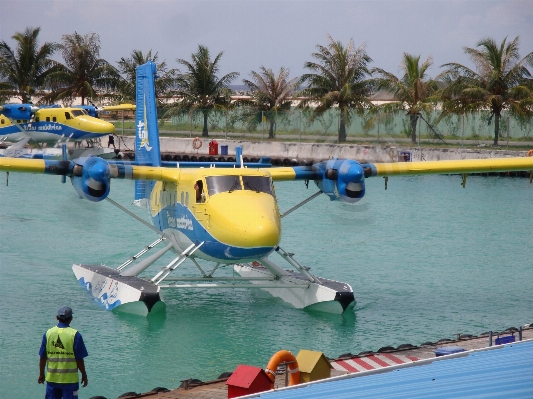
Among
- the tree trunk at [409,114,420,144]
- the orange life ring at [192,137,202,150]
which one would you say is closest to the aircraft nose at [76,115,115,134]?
the orange life ring at [192,137,202,150]

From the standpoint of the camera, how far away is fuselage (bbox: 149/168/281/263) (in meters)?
15.5

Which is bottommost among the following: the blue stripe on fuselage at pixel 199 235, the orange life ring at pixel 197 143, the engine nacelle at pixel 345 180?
the blue stripe on fuselage at pixel 199 235

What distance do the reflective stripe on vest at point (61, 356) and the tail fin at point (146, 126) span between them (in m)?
10.5

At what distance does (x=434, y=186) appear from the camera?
48625 mm

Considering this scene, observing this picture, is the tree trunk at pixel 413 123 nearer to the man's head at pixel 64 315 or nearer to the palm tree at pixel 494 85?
the palm tree at pixel 494 85

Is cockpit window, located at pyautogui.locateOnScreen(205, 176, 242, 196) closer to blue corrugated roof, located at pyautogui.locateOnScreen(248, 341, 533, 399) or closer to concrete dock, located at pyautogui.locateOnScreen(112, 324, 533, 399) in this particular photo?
concrete dock, located at pyautogui.locateOnScreen(112, 324, 533, 399)

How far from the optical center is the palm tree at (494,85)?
51594 millimetres

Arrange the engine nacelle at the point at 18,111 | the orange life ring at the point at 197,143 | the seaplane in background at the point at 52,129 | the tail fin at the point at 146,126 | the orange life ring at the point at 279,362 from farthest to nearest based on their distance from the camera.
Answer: the orange life ring at the point at 197,143 → the seaplane in background at the point at 52,129 → the engine nacelle at the point at 18,111 → the tail fin at the point at 146,126 → the orange life ring at the point at 279,362

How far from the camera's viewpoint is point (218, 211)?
1598 centimetres

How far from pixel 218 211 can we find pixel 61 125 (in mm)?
37009

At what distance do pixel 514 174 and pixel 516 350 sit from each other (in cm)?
4294

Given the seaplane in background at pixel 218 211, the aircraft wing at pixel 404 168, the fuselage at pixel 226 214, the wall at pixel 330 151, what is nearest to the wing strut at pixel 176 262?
the seaplane in background at pixel 218 211

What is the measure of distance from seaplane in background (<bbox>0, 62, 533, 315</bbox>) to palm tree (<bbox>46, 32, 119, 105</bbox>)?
159 feet

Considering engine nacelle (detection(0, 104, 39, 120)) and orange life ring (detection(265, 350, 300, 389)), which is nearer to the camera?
orange life ring (detection(265, 350, 300, 389))
